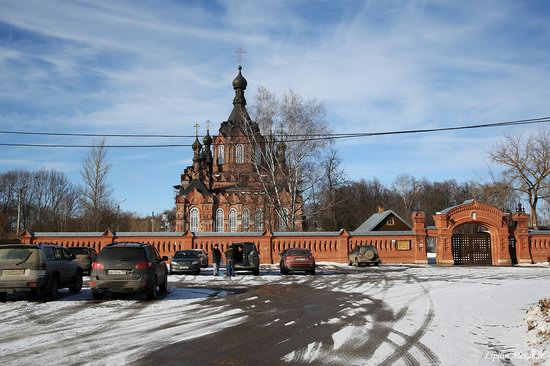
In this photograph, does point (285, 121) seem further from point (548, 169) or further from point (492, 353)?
A: point (492, 353)

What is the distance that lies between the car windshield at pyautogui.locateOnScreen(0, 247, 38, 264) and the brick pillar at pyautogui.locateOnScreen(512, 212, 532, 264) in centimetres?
3576

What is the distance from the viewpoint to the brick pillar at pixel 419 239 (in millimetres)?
38906

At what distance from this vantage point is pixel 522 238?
3888cm

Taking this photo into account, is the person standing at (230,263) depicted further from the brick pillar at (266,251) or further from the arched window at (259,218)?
the arched window at (259,218)

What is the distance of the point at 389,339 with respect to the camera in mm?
8703

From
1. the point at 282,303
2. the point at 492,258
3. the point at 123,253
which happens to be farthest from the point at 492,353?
the point at 492,258

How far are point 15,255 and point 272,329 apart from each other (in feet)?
26.6

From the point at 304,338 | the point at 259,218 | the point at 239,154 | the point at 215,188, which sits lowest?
the point at 304,338

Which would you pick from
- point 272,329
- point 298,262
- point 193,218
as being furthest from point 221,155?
point 272,329

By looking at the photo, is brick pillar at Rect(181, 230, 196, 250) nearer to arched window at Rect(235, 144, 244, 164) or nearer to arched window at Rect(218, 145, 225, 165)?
arched window at Rect(235, 144, 244, 164)

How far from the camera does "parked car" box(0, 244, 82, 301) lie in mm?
13250

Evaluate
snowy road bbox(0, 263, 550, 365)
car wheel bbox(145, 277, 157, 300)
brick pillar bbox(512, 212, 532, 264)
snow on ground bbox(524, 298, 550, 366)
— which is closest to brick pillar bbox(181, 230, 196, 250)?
snowy road bbox(0, 263, 550, 365)

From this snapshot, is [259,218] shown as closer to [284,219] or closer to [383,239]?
[284,219]

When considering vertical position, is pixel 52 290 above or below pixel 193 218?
below
